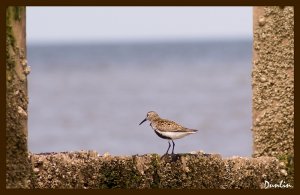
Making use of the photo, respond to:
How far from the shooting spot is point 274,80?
13.3 meters

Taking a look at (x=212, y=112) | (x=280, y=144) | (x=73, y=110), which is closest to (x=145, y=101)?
(x=73, y=110)

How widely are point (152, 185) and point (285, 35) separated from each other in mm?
2672

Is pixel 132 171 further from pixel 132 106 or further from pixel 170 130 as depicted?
pixel 132 106

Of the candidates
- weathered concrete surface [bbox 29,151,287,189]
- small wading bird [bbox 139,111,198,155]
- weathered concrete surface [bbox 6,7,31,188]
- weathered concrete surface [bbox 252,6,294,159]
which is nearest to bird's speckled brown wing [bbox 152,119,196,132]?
small wading bird [bbox 139,111,198,155]

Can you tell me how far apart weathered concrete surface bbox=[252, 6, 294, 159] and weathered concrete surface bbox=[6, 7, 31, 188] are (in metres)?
3.53

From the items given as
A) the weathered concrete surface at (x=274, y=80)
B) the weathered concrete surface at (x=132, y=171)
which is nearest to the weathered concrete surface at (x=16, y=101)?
the weathered concrete surface at (x=132, y=171)

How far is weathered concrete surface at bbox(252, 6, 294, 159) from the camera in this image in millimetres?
13164

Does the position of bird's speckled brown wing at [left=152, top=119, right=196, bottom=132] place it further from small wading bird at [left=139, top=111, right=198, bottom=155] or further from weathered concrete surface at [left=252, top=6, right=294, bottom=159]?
weathered concrete surface at [left=252, top=6, right=294, bottom=159]

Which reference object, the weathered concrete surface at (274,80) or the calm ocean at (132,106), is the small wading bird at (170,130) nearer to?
the weathered concrete surface at (274,80)

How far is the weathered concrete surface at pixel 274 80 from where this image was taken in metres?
13.2

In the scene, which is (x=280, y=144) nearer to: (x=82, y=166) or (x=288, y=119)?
(x=288, y=119)

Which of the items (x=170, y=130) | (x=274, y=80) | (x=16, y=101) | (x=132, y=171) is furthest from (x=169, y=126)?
(x=16, y=101)

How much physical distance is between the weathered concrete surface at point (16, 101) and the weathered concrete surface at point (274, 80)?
139 inches

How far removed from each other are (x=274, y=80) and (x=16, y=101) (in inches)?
150
